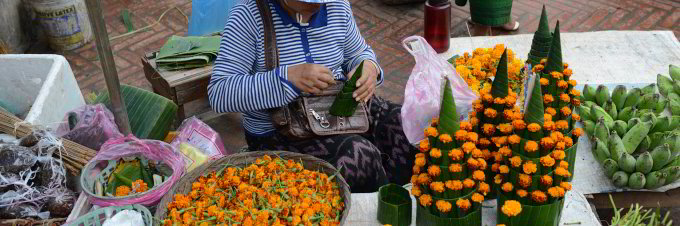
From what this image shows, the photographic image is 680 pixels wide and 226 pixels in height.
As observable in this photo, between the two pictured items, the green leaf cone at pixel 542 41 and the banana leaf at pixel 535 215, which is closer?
the banana leaf at pixel 535 215

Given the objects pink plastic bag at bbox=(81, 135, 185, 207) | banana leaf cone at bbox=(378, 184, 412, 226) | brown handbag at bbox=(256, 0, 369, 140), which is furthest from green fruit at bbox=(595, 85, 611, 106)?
pink plastic bag at bbox=(81, 135, 185, 207)

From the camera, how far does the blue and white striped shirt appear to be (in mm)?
2482

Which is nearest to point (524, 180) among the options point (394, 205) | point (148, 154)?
point (394, 205)

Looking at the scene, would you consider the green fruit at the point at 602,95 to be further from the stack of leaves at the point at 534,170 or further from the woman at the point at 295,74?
the stack of leaves at the point at 534,170

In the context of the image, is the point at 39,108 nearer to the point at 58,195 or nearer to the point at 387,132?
the point at 58,195

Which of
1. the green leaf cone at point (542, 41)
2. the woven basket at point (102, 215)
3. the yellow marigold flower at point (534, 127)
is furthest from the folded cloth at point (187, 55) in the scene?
the yellow marigold flower at point (534, 127)

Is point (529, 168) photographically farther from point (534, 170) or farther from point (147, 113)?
point (147, 113)

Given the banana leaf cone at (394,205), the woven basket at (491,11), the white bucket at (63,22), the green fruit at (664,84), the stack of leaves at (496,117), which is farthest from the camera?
the white bucket at (63,22)

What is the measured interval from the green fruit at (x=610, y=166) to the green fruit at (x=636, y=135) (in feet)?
0.50

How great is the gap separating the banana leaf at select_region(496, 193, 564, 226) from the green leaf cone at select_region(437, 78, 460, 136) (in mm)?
316

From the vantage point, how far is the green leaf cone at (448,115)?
1838 mm

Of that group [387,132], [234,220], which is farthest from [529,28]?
[234,220]

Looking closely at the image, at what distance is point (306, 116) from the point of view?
2537mm

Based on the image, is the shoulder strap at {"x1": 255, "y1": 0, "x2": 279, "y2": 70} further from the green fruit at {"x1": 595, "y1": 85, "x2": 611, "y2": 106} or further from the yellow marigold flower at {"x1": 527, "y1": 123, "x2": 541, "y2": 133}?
the green fruit at {"x1": 595, "y1": 85, "x2": 611, "y2": 106}
